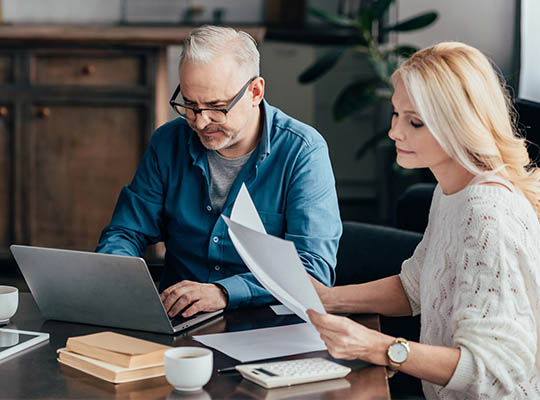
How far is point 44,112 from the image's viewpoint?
12.6 ft

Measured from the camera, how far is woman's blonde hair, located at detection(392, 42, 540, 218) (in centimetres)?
119

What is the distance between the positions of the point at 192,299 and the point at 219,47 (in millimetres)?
566

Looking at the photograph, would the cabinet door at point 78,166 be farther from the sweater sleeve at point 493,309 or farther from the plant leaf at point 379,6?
the sweater sleeve at point 493,309

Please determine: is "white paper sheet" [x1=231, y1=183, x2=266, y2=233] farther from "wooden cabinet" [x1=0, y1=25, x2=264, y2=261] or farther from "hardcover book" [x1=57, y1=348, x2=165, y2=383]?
"wooden cabinet" [x1=0, y1=25, x2=264, y2=261]

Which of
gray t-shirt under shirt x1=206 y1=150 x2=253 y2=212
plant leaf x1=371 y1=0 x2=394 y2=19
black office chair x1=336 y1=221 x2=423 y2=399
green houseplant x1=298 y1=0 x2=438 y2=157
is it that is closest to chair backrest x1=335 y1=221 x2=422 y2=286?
black office chair x1=336 y1=221 x2=423 y2=399

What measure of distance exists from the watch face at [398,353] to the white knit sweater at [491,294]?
0.08 m

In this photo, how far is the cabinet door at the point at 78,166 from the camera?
12.5 feet

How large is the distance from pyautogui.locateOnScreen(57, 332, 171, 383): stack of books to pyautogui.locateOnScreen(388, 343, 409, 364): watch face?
33cm

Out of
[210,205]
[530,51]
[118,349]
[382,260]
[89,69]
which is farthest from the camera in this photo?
[89,69]

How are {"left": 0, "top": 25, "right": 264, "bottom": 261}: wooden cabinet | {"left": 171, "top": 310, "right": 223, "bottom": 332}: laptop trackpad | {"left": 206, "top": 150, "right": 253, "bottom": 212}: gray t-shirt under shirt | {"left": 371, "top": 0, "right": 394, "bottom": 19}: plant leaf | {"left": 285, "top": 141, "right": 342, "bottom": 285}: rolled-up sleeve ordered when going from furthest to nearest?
{"left": 371, "top": 0, "right": 394, "bottom": 19}: plant leaf
{"left": 0, "top": 25, "right": 264, "bottom": 261}: wooden cabinet
{"left": 206, "top": 150, "right": 253, "bottom": 212}: gray t-shirt under shirt
{"left": 285, "top": 141, "right": 342, "bottom": 285}: rolled-up sleeve
{"left": 171, "top": 310, "right": 223, "bottom": 332}: laptop trackpad

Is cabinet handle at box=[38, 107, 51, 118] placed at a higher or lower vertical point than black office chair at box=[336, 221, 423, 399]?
higher

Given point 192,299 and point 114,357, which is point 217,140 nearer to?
point 192,299

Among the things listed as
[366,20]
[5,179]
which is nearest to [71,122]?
[5,179]

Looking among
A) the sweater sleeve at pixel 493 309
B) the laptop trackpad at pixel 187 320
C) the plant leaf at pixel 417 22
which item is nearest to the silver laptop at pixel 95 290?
the laptop trackpad at pixel 187 320
